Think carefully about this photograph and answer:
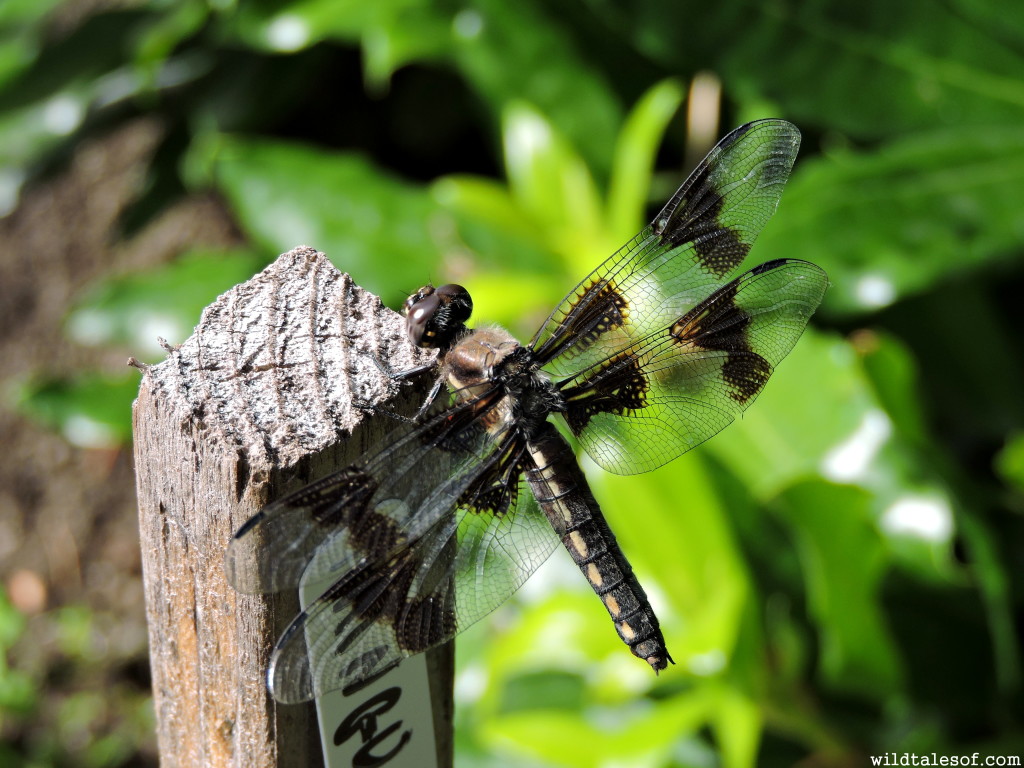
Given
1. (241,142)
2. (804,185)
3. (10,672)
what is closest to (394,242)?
(241,142)

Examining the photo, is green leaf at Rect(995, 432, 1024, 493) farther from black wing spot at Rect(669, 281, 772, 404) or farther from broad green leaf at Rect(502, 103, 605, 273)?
broad green leaf at Rect(502, 103, 605, 273)

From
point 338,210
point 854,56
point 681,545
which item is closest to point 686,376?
point 681,545

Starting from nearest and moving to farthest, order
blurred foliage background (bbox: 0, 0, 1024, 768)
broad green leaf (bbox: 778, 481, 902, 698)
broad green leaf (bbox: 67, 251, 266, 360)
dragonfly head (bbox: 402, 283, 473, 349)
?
dragonfly head (bbox: 402, 283, 473, 349)
broad green leaf (bbox: 778, 481, 902, 698)
blurred foliage background (bbox: 0, 0, 1024, 768)
broad green leaf (bbox: 67, 251, 266, 360)

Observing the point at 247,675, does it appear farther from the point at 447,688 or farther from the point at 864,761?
the point at 864,761

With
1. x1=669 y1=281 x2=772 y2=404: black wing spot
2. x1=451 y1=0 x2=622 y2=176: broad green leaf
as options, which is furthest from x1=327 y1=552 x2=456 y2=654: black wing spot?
x1=451 y1=0 x2=622 y2=176: broad green leaf

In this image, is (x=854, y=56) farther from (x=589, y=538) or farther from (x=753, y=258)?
(x=589, y=538)

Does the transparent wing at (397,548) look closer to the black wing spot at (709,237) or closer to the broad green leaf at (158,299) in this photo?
the black wing spot at (709,237)
